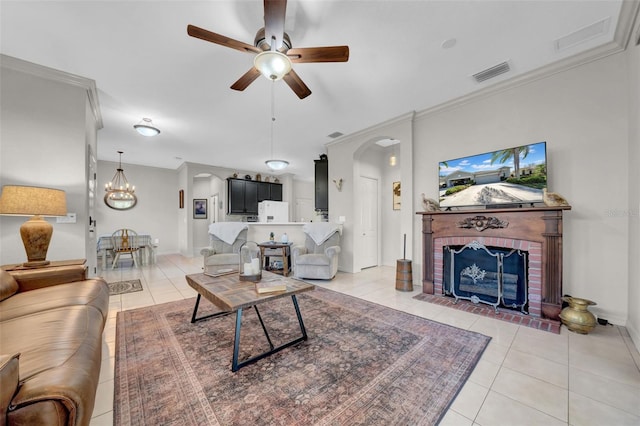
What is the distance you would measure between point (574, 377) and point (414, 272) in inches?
88.6

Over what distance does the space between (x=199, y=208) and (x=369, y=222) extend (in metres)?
5.65

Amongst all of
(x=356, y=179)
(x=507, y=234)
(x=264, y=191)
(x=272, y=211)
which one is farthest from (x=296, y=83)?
(x=264, y=191)

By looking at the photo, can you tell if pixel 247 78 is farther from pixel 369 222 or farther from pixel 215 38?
pixel 369 222

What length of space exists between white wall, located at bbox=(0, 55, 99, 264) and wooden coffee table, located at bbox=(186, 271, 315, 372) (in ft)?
6.31

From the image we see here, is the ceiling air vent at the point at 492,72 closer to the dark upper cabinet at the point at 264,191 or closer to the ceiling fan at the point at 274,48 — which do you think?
the ceiling fan at the point at 274,48

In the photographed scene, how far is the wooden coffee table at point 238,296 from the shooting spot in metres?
1.78

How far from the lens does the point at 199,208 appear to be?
7.92 metres

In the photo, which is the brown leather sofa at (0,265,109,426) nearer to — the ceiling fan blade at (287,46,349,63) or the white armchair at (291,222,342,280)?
the ceiling fan blade at (287,46,349,63)

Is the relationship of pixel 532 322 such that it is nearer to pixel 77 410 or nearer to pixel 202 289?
pixel 202 289

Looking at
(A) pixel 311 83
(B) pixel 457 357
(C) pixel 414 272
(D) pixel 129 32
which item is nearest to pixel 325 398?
(B) pixel 457 357

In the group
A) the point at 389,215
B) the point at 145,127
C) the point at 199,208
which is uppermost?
the point at 145,127

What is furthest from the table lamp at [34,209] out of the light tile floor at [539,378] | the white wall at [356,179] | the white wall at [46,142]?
the white wall at [356,179]

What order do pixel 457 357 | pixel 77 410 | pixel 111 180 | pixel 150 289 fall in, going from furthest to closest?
1. pixel 111 180
2. pixel 150 289
3. pixel 457 357
4. pixel 77 410

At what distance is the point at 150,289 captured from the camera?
3.85 metres
